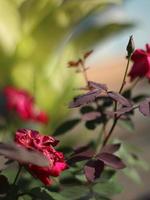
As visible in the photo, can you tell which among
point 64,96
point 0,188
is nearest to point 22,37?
point 64,96

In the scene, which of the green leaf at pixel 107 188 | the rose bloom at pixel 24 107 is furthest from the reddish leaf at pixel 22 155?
the rose bloom at pixel 24 107

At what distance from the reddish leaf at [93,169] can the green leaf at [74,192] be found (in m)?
0.08

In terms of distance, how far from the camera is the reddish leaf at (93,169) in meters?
0.76

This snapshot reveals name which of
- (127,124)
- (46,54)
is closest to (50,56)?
(46,54)

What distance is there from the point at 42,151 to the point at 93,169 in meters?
0.09

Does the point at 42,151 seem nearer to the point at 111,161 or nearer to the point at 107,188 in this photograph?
the point at 111,161

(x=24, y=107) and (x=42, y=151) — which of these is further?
(x=24, y=107)

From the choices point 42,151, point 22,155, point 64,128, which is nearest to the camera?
point 22,155

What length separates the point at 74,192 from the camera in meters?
0.86

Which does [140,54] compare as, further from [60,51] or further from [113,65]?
[113,65]

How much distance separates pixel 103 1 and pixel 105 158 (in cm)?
167

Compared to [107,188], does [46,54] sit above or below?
below

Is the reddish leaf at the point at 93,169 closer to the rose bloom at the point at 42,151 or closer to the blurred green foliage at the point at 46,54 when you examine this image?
the rose bloom at the point at 42,151

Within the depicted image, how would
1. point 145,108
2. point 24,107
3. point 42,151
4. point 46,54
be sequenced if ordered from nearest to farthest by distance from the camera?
1. point 42,151
2. point 145,108
3. point 24,107
4. point 46,54
